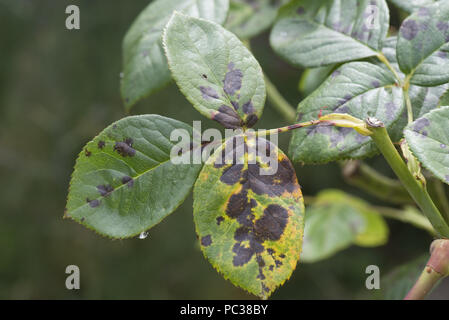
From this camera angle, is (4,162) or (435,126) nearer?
(435,126)

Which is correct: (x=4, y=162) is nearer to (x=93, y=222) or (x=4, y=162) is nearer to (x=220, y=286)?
(x=220, y=286)

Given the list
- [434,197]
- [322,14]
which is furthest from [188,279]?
[322,14]

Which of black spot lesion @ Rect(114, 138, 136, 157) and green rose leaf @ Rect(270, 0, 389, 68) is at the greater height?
green rose leaf @ Rect(270, 0, 389, 68)

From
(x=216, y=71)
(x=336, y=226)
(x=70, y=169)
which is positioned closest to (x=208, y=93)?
(x=216, y=71)

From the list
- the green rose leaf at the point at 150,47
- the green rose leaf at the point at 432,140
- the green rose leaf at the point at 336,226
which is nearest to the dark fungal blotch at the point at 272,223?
the green rose leaf at the point at 432,140

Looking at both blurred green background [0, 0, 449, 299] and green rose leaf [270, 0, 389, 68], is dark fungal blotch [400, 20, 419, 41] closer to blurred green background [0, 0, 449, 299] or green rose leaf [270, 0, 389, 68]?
green rose leaf [270, 0, 389, 68]

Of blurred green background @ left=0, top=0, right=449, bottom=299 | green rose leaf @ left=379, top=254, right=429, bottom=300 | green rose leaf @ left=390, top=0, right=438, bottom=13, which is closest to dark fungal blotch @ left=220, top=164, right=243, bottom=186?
green rose leaf @ left=390, top=0, right=438, bottom=13

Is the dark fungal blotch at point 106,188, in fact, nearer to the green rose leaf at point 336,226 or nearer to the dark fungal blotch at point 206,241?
the dark fungal blotch at point 206,241
